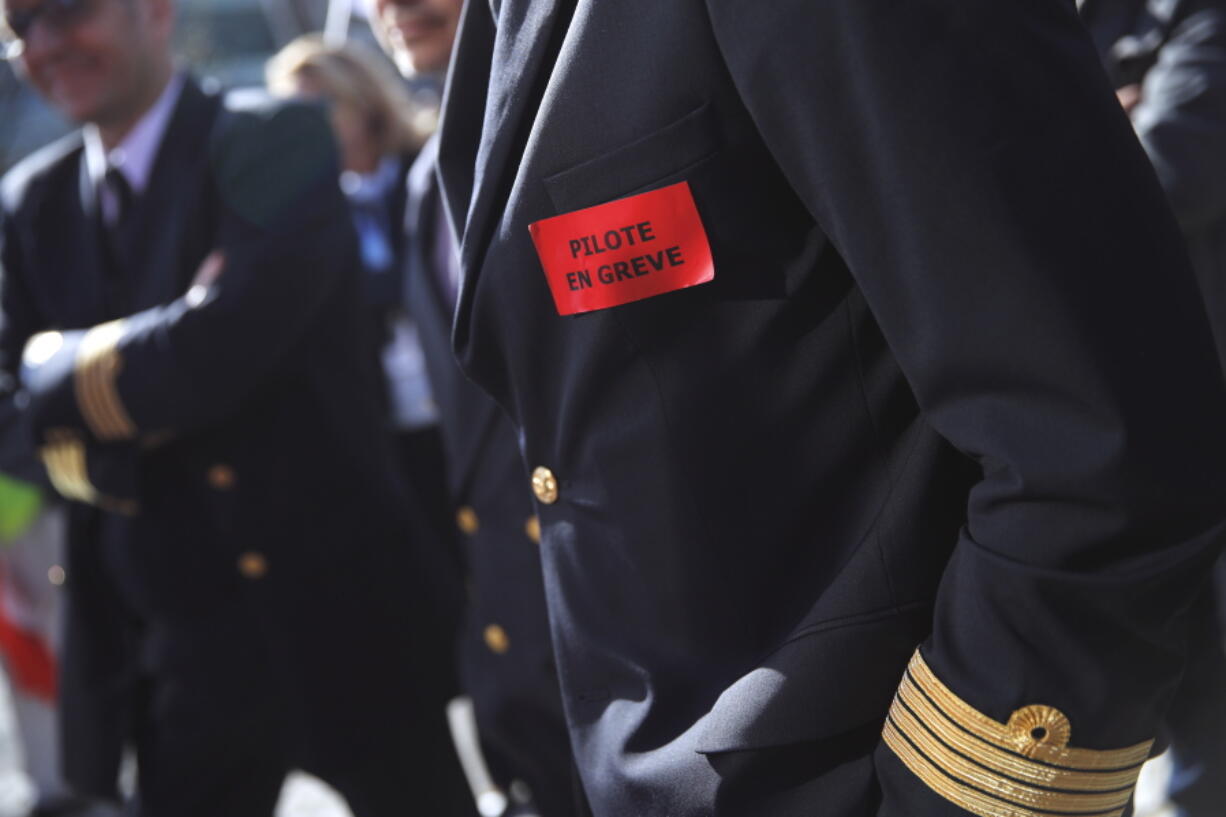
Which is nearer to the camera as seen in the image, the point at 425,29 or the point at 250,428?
the point at 425,29

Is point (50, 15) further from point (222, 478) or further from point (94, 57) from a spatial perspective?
point (222, 478)

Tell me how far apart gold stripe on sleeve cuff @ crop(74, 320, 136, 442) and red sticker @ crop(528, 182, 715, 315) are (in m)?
1.47

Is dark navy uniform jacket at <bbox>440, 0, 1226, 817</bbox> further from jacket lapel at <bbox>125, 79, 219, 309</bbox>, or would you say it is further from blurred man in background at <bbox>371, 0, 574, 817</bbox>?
jacket lapel at <bbox>125, 79, 219, 309</bbox>

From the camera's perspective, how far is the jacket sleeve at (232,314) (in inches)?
92.3

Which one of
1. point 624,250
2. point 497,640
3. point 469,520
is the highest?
point 624,250

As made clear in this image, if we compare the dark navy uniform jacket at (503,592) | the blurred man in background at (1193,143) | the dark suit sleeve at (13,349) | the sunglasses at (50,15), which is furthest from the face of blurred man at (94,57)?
the blurred man in background at (1193,143)

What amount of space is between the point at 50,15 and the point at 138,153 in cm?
30

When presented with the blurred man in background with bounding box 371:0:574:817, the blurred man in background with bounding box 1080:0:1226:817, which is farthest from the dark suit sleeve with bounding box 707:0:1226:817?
the blurred man in background with bounding box 1080:0:1226:817

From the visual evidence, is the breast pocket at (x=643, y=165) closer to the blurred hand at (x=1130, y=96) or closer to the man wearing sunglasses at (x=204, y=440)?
the man wearing sunglasses at (x=204, y=440)

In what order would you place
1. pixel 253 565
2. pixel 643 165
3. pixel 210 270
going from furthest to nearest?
1. pixel 253 565
2. pixel 210 270
3. pixel 643 165

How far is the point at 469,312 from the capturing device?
1.27 m

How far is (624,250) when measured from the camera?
1.10m

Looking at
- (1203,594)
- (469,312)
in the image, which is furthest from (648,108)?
(1203,594)

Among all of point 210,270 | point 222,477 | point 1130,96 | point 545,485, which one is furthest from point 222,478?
point 1130,96
